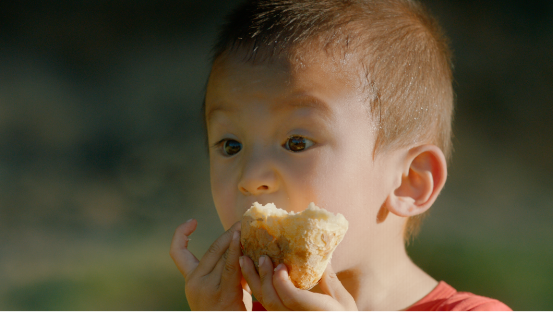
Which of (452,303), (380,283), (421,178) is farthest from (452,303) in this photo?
(421,178)

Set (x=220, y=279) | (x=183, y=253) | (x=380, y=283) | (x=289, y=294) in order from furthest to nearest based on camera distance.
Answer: (x=380, y=283) < (x=183, y=253) < (x=220, y=279) < (x=289, y=294)

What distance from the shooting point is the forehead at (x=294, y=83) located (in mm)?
911

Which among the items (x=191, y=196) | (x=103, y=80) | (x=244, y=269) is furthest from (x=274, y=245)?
(x=103, y=80)

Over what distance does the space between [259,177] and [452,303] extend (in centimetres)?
52

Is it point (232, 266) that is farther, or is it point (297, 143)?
point (297, 143)

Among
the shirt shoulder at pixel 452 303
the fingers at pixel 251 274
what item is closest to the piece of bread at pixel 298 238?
the fingers at pixel 251 274

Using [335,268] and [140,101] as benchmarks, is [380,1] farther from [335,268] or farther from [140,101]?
[140,101]

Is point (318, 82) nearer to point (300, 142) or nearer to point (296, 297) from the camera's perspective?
point (300, 142)

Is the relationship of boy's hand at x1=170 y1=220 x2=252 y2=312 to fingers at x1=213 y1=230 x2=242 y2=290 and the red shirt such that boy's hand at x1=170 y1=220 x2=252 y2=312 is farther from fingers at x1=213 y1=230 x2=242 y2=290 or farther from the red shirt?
the red shirt

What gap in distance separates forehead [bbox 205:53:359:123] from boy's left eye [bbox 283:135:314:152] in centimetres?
6

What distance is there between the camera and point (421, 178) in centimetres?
105

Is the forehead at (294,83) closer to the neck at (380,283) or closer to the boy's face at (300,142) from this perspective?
the boy's face at (300,142)

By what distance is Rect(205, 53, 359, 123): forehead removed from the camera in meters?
0.91

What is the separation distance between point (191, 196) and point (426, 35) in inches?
55.6
